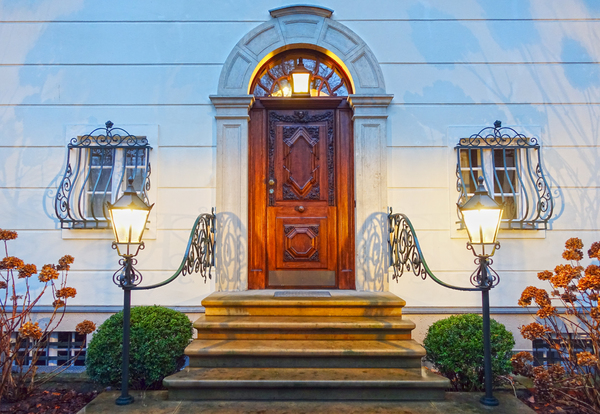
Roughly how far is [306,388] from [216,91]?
129 inches

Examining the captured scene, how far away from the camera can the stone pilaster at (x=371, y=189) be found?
445 centimetres

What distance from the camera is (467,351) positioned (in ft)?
11.5

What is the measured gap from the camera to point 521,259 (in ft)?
14.5

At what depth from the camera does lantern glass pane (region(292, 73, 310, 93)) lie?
4656 mm

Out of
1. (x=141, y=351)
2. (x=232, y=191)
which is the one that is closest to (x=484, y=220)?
(x=232, y=191)

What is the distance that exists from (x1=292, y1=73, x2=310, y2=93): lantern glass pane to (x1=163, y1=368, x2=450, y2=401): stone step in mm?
3128

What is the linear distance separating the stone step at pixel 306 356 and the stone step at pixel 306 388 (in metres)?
0.23

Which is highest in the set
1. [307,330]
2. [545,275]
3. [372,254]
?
[372,254]

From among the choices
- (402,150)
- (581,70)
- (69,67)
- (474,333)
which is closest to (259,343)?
(474,333)

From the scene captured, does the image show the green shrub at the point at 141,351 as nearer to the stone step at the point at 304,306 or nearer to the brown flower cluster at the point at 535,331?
the stone step at the point at 304,306

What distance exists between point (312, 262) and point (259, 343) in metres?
1.36

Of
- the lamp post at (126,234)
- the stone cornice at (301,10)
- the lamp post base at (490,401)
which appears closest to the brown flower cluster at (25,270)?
the lamp post at (126,234)

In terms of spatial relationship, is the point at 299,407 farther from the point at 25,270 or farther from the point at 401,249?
the point at 25,270

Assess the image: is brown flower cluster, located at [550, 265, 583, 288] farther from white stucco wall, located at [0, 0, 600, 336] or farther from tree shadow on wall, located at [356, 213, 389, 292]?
tree shadow on wall, located at [356, 213, 389, 292]
